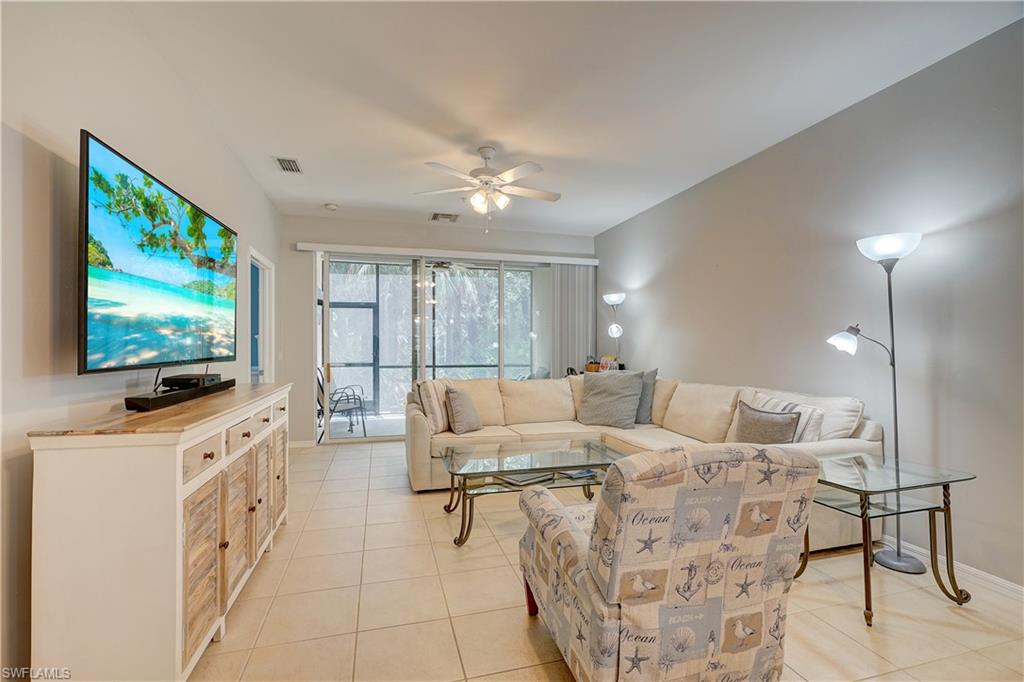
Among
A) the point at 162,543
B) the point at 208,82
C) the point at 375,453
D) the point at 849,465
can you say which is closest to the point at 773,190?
the point at 849,465

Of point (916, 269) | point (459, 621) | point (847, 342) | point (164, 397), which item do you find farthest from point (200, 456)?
point (916, 269)

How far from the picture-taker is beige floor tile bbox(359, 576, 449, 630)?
1947 mm

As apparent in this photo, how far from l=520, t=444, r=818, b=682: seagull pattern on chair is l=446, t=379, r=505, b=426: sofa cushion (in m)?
2.79

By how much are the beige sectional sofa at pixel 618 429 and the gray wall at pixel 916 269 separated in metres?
0.28

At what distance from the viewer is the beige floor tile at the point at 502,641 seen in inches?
66.2

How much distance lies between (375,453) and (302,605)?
2.92m

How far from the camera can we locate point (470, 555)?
255 centimetres

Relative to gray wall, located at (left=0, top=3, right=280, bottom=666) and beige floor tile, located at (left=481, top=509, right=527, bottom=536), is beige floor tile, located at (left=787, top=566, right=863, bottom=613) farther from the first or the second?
gray wall, located at (left=0, top=3, right=280, bottom=666)

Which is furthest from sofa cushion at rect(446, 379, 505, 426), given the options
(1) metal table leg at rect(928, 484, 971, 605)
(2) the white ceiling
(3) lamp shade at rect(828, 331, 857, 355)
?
(1) metal table leg at rect(928, 484, 971, 605)

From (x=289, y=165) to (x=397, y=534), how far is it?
312 cm

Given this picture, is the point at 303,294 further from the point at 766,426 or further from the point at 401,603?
the point at 766,426

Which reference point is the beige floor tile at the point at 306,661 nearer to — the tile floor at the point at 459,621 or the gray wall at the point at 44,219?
the tile floor at the point at 459,621

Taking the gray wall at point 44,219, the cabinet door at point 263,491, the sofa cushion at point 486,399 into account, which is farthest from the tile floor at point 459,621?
the sofa cushion at point 486,399

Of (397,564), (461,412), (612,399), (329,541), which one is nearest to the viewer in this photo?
(397,564)
